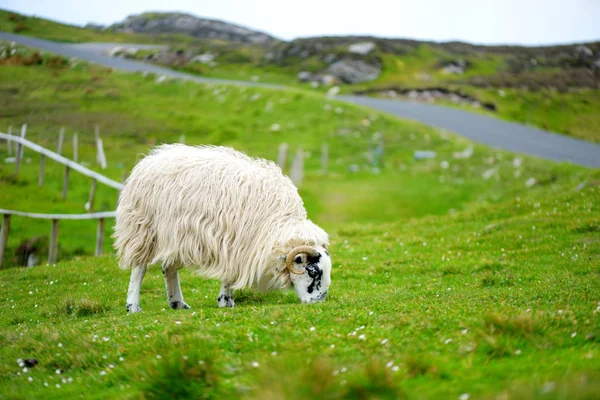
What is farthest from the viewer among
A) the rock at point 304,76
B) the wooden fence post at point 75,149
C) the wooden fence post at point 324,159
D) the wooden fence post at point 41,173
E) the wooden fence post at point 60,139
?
the rock at point 304,76

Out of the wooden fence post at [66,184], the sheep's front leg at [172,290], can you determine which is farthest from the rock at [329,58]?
the sheep's front leg at [172,290]

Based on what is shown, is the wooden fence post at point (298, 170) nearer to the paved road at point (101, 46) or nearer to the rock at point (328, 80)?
the paved road at point (101, 46)

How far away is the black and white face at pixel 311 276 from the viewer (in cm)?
996

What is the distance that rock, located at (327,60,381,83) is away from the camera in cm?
6272

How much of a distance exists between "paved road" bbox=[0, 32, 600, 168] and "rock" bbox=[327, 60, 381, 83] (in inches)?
541

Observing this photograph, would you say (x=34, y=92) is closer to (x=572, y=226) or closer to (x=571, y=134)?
(x=572, y=226)

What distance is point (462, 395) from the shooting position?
493cm

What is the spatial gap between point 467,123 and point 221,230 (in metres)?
34.4

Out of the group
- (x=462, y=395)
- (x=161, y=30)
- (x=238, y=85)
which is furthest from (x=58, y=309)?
(x=161, y=30)

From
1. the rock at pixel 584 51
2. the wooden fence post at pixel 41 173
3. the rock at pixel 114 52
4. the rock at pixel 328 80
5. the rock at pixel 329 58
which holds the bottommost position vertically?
the wooden fence post at pixel 41 173

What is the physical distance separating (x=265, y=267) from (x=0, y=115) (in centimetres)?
2138

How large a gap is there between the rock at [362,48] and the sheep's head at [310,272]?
61614 millimetres

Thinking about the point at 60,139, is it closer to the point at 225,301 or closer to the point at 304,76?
the point at 225,301

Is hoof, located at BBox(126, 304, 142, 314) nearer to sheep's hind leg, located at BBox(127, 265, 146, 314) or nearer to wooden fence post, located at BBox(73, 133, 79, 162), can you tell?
sheep's hind leg, located at BBox(127, 265, 146, 314)
